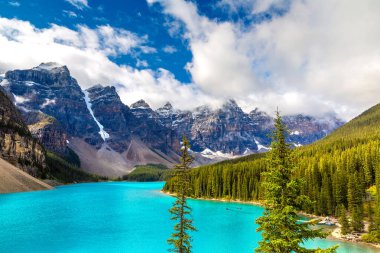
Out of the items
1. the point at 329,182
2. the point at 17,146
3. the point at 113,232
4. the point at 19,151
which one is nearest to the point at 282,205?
the point at 113,232

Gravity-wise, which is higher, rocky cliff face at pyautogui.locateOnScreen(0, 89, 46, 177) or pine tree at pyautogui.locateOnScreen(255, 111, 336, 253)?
rocky cliff face at pyautogui.locateOnScreen(0, 89, 46, 177)

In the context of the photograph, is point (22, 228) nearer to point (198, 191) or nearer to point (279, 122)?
point (279, 122)

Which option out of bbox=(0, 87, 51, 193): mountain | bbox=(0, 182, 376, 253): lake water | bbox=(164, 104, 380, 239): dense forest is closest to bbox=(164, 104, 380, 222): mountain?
bbox=(164, 104, 380, 239): dense forest

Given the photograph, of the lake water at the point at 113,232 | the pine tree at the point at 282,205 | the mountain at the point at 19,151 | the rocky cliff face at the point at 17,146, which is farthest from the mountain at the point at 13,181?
the pine tree at the point at 282,205

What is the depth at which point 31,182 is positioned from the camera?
13612 cm

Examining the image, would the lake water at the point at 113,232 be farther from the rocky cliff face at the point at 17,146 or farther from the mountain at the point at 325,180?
the rocky cliff face at the point at 17,146

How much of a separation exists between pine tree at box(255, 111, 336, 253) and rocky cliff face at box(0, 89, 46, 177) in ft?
568

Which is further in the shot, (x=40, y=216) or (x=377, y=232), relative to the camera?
(x=40, y=216)

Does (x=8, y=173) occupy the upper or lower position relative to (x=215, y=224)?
upper

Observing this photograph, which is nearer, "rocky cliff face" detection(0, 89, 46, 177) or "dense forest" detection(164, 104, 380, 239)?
"dense forest" detection(164, 104, 380, 239)

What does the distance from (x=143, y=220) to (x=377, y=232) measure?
45.5 meters

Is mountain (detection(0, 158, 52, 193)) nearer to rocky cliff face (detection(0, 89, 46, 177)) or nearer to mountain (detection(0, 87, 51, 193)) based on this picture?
mountain (detection(0, 87, 51, 193))

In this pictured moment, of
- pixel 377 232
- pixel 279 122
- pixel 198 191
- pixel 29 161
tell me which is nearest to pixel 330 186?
pixel 377 232

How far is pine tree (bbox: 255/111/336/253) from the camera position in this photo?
1722 centimetres
